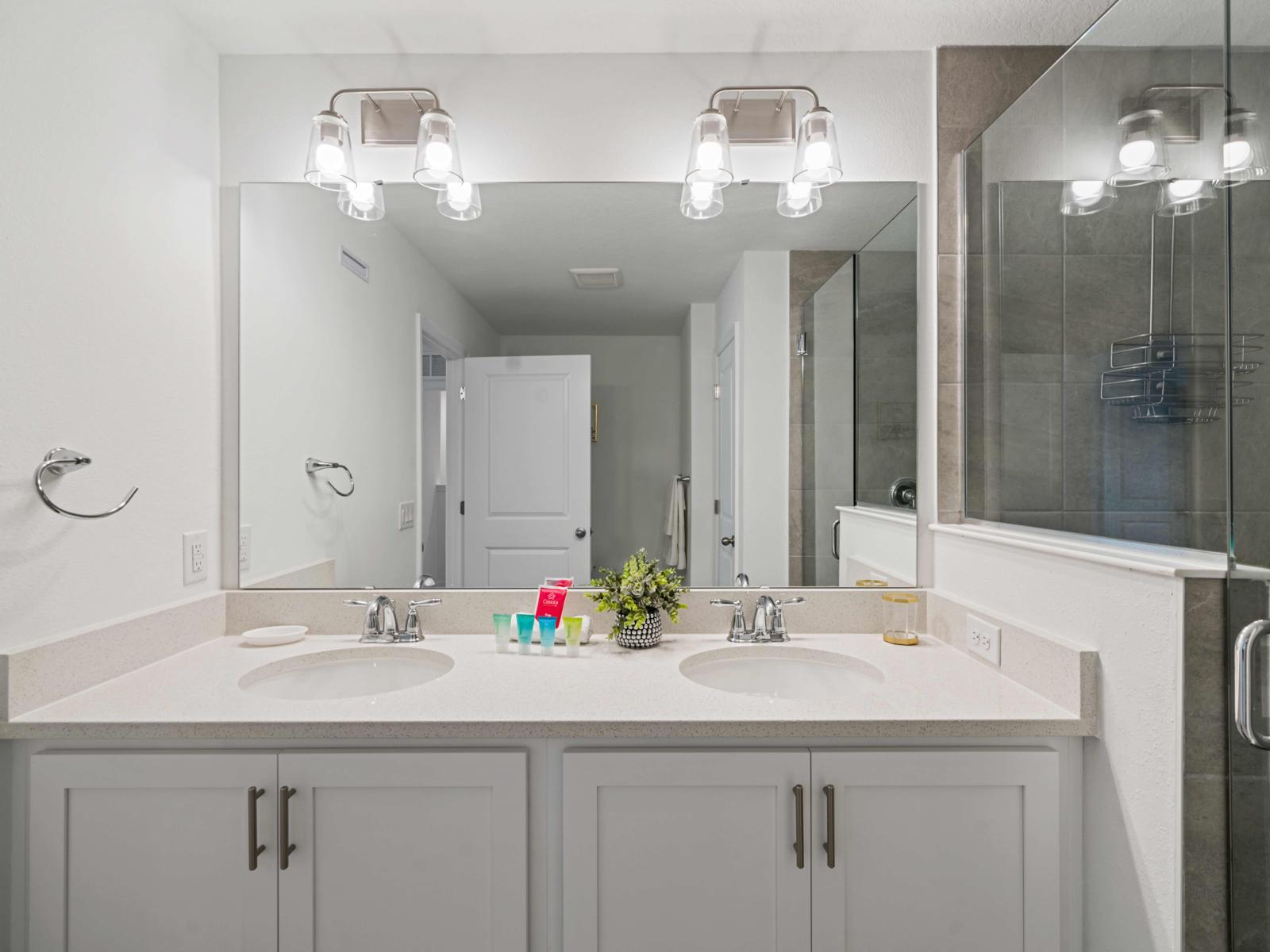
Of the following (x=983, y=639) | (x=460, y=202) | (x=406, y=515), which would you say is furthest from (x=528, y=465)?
(x=983, y=639)

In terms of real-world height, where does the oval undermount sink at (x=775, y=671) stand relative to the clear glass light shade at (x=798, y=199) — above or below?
below

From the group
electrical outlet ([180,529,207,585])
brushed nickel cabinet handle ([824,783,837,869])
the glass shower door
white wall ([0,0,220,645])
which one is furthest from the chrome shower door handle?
electrical outlet ([180,529,207,585])

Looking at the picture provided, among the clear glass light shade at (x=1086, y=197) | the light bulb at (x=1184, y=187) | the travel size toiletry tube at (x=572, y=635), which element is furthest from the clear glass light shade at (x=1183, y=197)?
the travel size toiletry tube at (x=572, y=635)

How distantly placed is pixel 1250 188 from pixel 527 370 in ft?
4.82

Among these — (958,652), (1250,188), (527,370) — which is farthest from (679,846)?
(1250,188)

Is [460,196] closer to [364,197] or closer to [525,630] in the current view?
[364,197]

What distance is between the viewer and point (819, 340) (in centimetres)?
181

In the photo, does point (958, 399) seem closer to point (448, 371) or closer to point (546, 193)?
point (546, 193)

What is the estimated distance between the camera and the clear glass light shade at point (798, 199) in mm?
1736

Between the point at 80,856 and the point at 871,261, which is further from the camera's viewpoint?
the point at 871,261

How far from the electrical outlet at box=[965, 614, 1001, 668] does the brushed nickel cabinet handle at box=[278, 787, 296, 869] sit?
1.39 metres

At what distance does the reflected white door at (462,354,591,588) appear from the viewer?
6.02ft

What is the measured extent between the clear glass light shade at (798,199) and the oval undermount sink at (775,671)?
112 cm

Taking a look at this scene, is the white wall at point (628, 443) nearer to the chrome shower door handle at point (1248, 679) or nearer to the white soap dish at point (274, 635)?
the white soap dish at point (274, 635)
